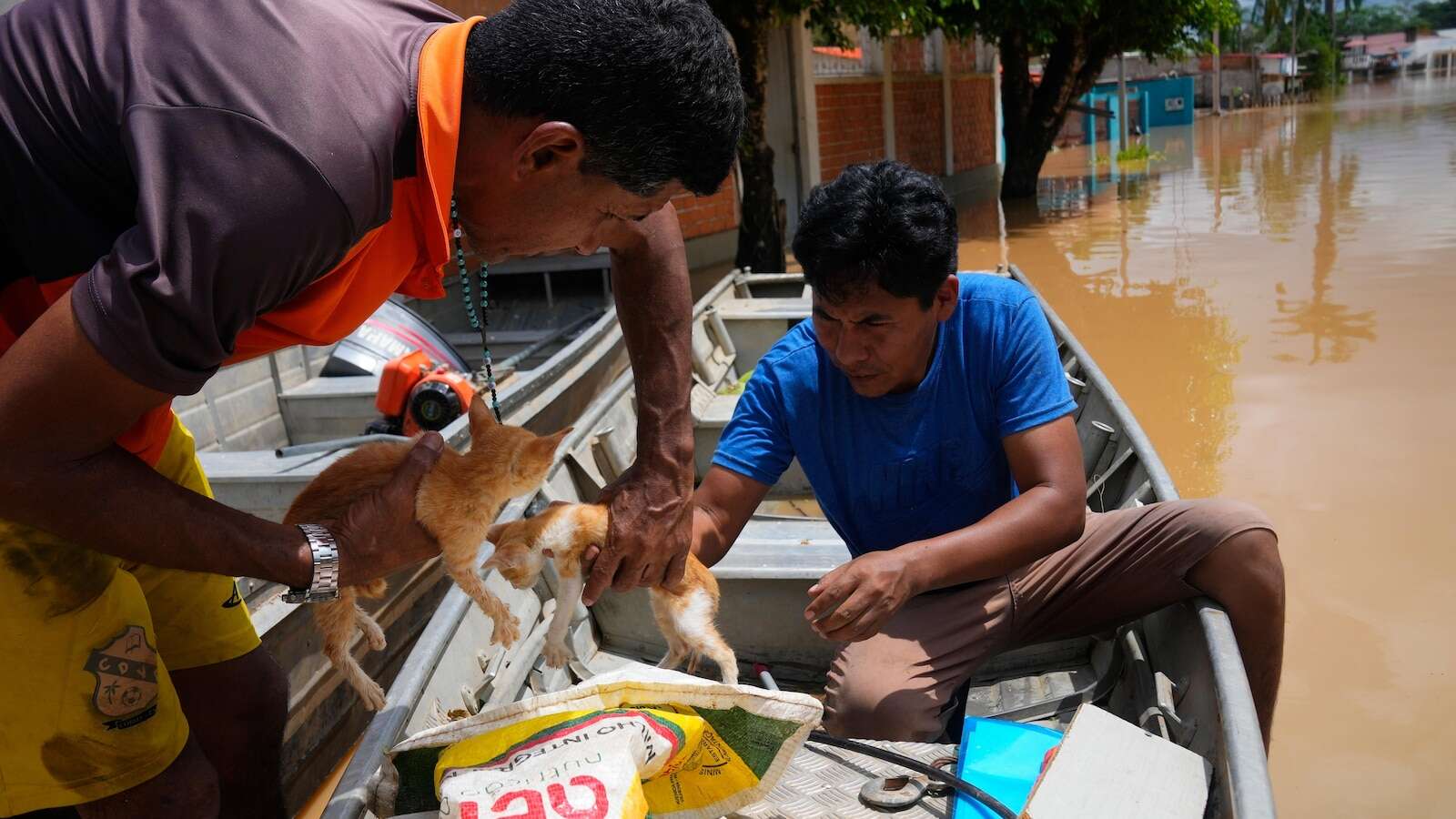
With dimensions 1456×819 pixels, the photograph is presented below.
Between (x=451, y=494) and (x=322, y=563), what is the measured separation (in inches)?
10.2

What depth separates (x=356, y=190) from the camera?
131 cm

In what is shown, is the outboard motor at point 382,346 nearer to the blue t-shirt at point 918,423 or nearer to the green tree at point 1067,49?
the blue t-shirt at point 918,423

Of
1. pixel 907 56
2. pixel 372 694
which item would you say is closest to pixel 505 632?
pixel 372 694

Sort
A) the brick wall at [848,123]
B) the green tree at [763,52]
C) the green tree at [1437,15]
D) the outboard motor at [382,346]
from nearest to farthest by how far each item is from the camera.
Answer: the outboard motor at [382,346] < the green tree at [763,52] < the brick wall at [848,123] < the green tree at [1437,15]

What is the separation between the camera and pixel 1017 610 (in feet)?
8.49

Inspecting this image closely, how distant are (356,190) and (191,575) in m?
1.11

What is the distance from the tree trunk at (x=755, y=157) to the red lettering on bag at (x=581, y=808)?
8.56 meters

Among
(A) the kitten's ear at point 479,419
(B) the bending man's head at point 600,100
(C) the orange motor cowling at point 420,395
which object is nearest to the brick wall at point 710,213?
(C) the orange motor cowling at point 420,395

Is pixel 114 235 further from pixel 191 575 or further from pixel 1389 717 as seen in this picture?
pixel 1389 717

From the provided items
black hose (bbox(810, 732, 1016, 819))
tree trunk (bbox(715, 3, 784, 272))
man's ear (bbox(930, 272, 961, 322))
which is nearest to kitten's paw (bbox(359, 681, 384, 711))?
black hose (bbox(810, 732, 1016, 819))

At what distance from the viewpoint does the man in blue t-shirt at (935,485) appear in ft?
7.76

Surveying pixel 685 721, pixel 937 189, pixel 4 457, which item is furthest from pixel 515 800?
pixel 937 189

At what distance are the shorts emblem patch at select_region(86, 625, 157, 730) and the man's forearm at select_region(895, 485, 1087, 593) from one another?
147cm

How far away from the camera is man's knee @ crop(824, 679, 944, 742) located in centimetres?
243
